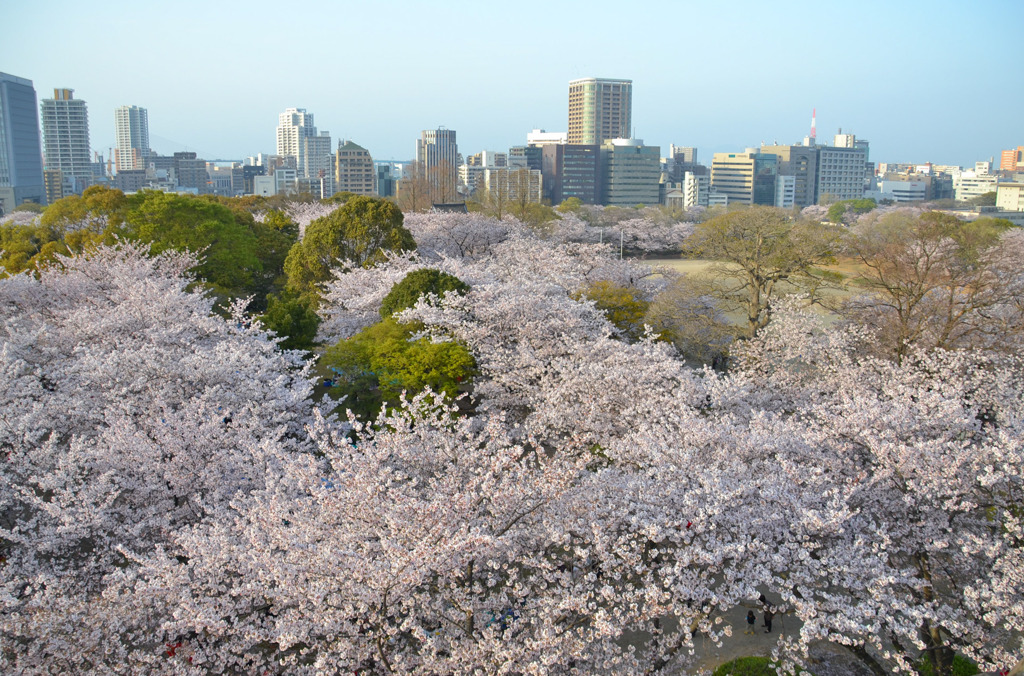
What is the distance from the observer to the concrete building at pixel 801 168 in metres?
124

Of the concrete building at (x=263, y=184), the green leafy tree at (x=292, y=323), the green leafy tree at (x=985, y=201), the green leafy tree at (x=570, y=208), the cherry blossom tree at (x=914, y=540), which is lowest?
the cherry blossom tree at (x=914, y=540)

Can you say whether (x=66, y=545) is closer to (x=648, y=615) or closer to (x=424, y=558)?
(x=424, y=558)

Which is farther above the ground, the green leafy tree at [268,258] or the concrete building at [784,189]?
the concrete building at [784,189]

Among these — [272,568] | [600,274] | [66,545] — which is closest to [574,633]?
[272,568]

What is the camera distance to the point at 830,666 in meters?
8.59

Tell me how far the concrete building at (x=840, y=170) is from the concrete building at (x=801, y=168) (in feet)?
3.53

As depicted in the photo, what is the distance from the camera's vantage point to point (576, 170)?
4232 inches

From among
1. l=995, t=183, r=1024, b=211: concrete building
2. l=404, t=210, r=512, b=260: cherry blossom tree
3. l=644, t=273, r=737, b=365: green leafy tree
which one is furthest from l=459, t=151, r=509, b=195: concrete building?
l=644, t=273, r=737, b=365: green leafy tree

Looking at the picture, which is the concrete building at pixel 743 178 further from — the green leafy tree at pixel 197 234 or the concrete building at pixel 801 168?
the green leafy tree at pixel 197 234

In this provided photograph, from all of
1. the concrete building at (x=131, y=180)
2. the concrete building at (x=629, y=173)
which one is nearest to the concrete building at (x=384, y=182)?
the concrete building at (x=629, y=173)

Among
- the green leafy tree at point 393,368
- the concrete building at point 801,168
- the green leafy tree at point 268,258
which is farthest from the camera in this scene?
the concrete building at point 801,168

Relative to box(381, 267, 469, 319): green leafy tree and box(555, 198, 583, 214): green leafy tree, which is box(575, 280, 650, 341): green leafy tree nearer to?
box(381, 267, 469, 319): green leafy tree

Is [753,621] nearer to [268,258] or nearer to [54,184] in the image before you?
[268,258]

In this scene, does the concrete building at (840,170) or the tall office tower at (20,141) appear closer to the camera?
the tall office tower at (20,141)
